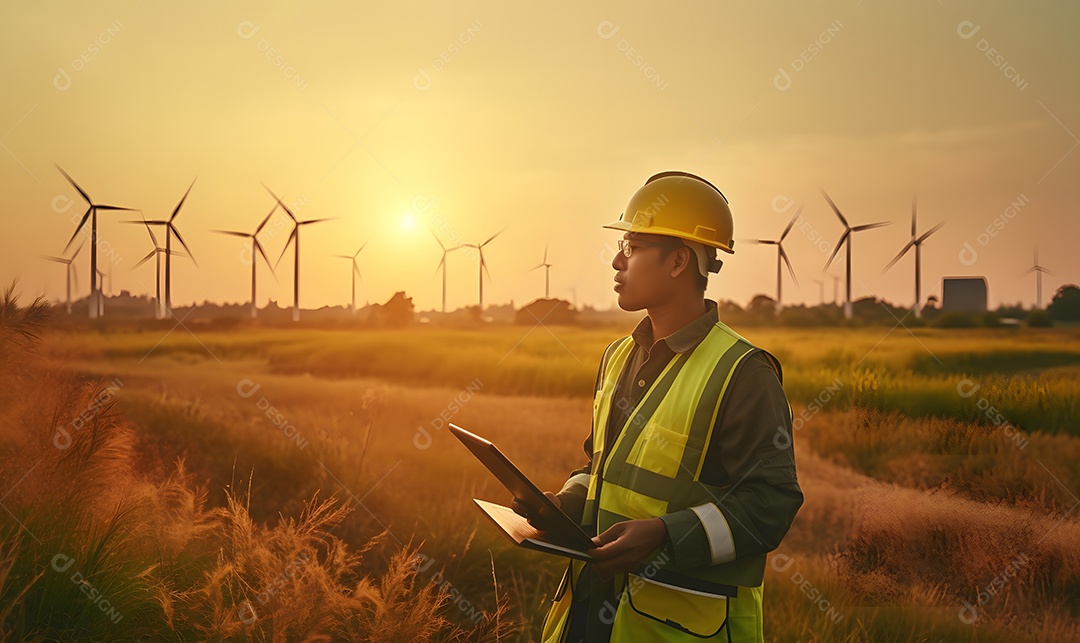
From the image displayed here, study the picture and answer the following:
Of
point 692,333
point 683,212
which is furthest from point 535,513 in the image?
point 683,212

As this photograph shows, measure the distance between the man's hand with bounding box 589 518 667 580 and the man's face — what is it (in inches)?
35.7

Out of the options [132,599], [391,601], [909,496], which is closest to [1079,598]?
[909,496]

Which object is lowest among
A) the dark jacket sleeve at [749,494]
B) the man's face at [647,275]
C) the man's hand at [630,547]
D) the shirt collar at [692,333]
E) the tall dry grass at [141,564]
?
the tall dry grass at [141,564]

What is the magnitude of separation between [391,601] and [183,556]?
1.55 meters

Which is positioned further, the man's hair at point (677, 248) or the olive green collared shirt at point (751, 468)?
the man's hair at point (677, 248)

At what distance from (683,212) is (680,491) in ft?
3.71

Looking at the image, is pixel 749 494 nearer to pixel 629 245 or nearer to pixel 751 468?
pixel 751 468

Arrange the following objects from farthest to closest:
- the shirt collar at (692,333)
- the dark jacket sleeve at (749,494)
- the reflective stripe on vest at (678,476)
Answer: the shirt collar at (692,333) < the reflective stripe on vest at (678,476) < the dark jacket sleeve at (749,494)

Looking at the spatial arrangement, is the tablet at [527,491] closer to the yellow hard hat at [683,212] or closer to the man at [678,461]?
the man at [678,461]

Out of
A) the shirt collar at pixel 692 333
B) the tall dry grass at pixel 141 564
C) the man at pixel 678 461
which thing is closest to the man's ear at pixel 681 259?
the man at pixel 678 461

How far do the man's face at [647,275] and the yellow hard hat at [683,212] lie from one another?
5cm

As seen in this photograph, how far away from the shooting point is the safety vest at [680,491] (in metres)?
3.40

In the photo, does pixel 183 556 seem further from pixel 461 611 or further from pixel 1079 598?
pixel 1079 598

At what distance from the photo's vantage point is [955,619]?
7602mm
